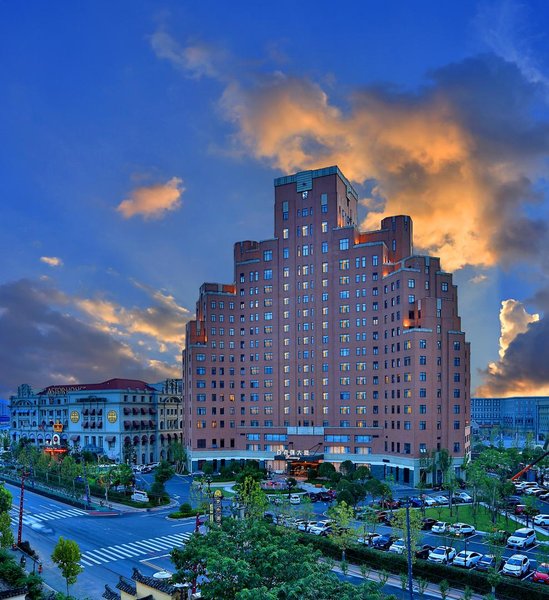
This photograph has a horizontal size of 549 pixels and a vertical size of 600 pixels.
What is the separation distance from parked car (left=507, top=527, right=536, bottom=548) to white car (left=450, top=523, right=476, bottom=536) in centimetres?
526

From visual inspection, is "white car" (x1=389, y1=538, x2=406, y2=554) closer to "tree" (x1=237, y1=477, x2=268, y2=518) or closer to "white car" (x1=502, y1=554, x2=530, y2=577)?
"white car" (x1=502, y1=554, x2=530, y2=577)

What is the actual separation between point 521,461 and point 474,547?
225 feet

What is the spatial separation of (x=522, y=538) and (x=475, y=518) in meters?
13.6

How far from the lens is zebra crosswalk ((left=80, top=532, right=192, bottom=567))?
6109 centimetres

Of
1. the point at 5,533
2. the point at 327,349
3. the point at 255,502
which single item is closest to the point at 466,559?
the point at 255,502

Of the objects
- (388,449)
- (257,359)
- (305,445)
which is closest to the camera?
(388,449)

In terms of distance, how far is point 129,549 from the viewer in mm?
64812

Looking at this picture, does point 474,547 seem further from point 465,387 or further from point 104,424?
point 104,424

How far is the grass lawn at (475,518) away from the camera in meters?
72.9

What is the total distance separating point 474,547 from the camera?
207ft

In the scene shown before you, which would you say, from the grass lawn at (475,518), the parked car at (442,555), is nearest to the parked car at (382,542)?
the parked car at (442,555)

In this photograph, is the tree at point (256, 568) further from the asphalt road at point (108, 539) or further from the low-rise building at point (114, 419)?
the low-rise building at point (114, 419)

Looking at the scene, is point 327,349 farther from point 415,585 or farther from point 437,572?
point 437,572

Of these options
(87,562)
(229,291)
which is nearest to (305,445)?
(229,291)
